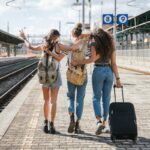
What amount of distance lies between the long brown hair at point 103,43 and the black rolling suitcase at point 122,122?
87 centimetres

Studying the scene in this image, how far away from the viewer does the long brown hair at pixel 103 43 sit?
765 centimetres

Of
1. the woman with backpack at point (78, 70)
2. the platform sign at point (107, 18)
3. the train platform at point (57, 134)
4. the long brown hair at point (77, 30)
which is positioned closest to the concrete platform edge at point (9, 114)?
the train platform at point (57, 134)

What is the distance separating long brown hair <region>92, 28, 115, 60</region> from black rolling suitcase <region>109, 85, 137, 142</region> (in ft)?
2.86

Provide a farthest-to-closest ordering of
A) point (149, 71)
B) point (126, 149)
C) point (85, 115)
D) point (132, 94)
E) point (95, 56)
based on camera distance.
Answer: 1. point (149, 71)
2. point (132, 94)
3. point (85, 115)
4. point (95, 56)
5. point (126, 149)

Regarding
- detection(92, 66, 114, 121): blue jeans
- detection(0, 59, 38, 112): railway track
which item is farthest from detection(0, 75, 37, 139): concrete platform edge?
detection(92, 66, 114, 121): blue jeans

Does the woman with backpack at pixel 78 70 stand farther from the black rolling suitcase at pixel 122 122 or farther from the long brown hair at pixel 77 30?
the black rolling suitcase at pixel 122 122

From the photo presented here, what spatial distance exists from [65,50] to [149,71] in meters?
22.9

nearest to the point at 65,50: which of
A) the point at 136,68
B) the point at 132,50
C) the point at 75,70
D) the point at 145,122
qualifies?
the point at 75,70

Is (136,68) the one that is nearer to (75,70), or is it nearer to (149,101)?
(149,101)

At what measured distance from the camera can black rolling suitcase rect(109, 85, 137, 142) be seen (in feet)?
23.3

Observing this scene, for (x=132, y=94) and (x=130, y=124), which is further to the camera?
(x=132, y=94)

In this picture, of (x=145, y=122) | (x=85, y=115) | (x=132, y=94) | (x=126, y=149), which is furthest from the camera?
(x=132, y=94)

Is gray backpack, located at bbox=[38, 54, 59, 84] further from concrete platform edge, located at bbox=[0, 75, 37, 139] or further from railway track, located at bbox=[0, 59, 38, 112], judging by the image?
railway track, located at bbox=[0, 59, 38, 112]

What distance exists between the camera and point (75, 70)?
7.79 metres
